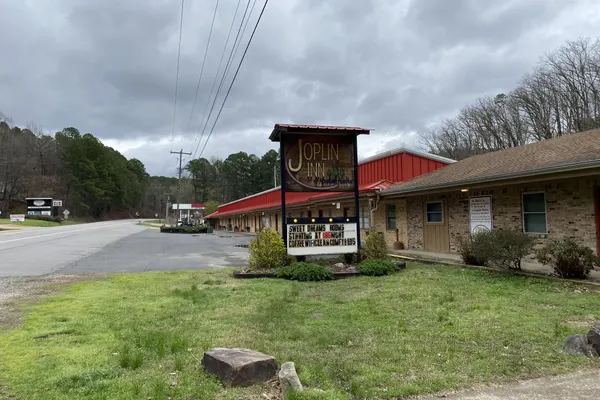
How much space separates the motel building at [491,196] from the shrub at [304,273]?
19.1 ft

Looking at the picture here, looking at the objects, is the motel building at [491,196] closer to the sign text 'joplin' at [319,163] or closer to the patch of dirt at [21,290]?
the sign text 'joplin' at [319,163]

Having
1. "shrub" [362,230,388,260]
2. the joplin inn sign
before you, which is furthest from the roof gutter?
the joplin inn sign

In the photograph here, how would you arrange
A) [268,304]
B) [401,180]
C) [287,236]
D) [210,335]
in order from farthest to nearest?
[401,180]
[287,236]
[268,304]
[210,335]

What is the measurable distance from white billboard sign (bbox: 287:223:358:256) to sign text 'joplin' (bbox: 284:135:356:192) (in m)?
1.08

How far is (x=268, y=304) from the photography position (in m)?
8.09

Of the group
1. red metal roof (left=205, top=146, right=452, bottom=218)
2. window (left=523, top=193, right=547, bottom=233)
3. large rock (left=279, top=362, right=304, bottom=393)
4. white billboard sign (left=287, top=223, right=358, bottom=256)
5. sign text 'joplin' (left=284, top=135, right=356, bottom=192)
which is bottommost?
large rock (left=279, top=362, right=304, bottom=393)

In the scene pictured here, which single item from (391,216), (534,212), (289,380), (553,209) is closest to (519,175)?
(553,209)

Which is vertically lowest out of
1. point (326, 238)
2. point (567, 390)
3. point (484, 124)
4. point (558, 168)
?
point (567, 390)

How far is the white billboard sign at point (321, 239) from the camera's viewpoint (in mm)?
12711

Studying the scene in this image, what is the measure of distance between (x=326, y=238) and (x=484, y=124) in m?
41.3

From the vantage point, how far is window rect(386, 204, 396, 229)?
71.6 feet

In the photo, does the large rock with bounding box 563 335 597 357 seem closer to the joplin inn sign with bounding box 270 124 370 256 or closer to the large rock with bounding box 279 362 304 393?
the large rock with bounding box 279 362 304 393

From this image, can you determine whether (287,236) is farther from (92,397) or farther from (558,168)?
(92,397)

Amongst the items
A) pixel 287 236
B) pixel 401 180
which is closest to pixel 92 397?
pixel 287 236
